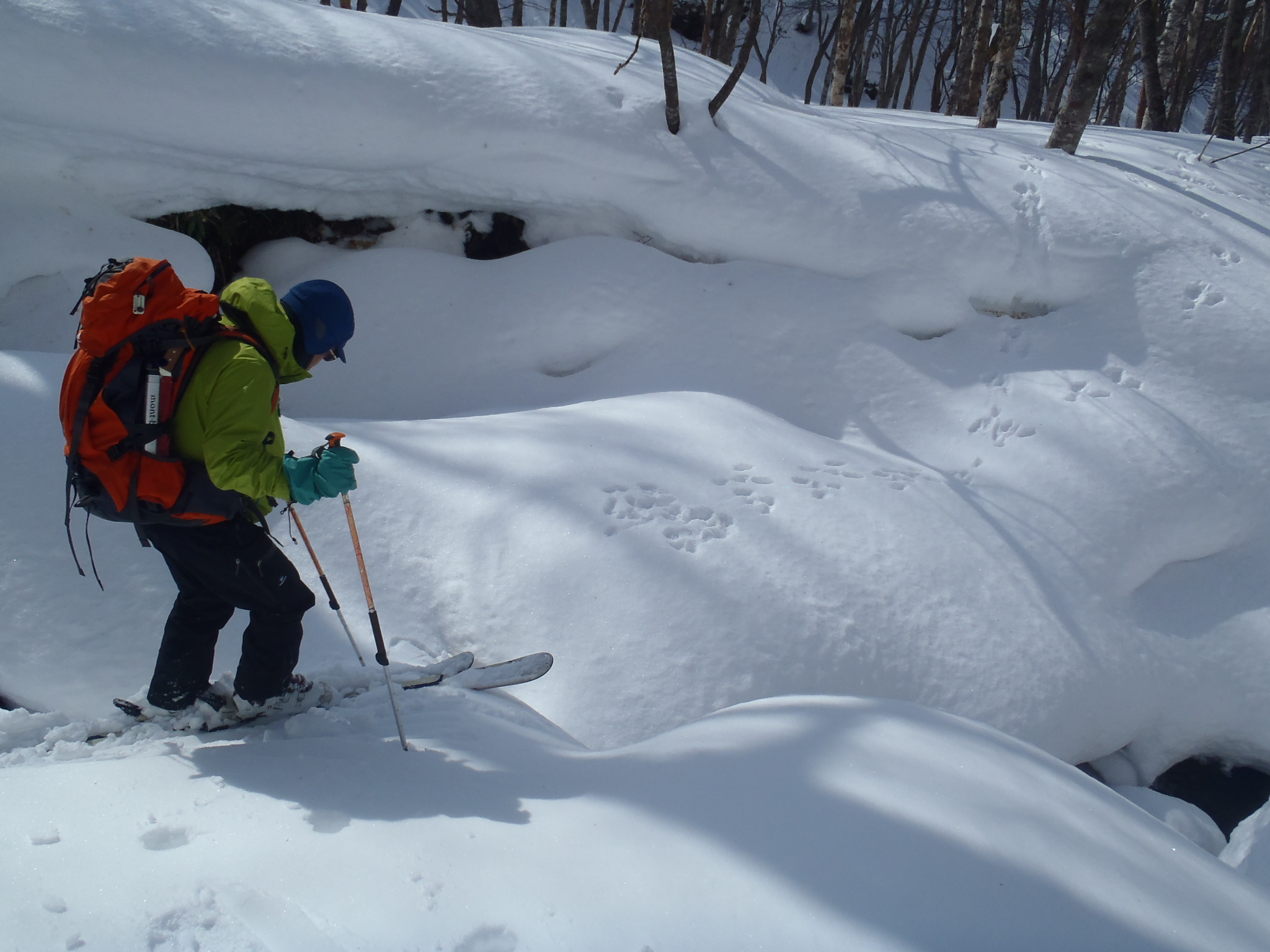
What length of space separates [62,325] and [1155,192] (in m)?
7.69

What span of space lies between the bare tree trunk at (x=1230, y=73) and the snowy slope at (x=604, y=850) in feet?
34.4

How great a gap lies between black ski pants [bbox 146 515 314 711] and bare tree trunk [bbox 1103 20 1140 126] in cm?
1646

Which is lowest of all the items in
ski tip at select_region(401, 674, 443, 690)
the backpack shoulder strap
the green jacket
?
ski tip at select_region(401, 674, 443, 690)

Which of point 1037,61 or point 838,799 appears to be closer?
point 838,799

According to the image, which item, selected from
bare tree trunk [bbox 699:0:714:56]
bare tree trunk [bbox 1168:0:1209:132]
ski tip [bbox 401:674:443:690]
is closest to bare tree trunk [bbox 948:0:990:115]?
bare tree trunk [bbox 1168:0:1209:132]

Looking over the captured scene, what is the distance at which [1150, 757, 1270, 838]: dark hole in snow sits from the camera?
12.3ft

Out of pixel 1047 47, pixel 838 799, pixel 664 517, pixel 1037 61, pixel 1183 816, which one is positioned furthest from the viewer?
pixel 1047 47

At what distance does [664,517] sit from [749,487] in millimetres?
540

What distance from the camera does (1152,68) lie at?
9.34 metres

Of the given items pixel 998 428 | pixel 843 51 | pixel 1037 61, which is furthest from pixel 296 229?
pixel 1037 61

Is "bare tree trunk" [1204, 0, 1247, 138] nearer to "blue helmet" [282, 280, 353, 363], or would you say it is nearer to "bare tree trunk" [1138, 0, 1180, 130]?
"bare tree trunk" [1138, 0, 1180, 130]

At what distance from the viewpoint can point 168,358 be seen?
1985 mm

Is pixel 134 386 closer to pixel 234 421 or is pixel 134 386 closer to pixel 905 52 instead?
pixel 234 421

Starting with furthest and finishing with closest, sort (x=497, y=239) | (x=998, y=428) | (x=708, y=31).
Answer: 1. (x=708, y=31)
2. (x=497, y=239)
3. (x=998, y=428)
